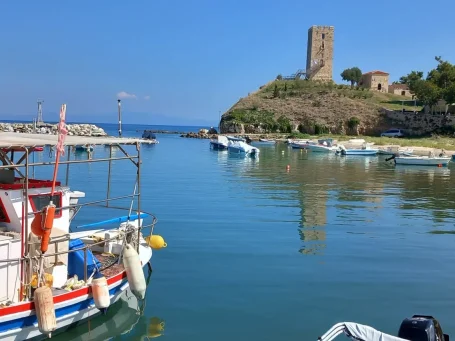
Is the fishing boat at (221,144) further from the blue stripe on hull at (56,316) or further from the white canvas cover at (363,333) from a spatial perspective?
the white canvas cover at (363,333)

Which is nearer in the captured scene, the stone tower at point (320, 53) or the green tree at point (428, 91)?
the green tree at point (428, 91)

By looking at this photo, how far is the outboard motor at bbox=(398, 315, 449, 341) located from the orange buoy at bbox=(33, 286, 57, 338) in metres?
6.10

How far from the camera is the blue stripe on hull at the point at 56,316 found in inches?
344

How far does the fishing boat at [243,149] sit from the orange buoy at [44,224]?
5297cm

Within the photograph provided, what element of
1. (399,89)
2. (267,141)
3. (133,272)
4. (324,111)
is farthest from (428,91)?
(133,272)

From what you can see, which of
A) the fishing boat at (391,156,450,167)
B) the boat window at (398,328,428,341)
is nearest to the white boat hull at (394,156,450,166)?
the fishing boat at (391,156,450,167)

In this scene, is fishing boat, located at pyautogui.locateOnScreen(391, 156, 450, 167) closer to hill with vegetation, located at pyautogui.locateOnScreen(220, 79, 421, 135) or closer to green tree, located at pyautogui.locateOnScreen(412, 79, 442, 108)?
green tree, located at pyautogui.locateOnScreen(412, 79, 442, 108)

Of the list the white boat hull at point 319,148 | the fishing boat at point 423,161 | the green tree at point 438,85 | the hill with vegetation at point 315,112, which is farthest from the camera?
the hill with vegetation at point 315,112

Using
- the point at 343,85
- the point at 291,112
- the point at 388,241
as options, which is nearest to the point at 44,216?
the point at 388,241

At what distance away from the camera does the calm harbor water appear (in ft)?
37.0

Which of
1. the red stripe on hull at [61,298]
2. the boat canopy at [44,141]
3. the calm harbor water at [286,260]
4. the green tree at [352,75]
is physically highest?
the green tree at [352,75]

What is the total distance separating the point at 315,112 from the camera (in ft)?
370

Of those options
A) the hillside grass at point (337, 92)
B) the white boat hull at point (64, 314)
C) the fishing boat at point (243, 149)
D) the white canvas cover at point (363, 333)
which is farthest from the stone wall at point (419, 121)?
the white canvas cover at point (363, 333)

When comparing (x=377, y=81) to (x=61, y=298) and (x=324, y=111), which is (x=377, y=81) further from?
(x=61, y=298)
